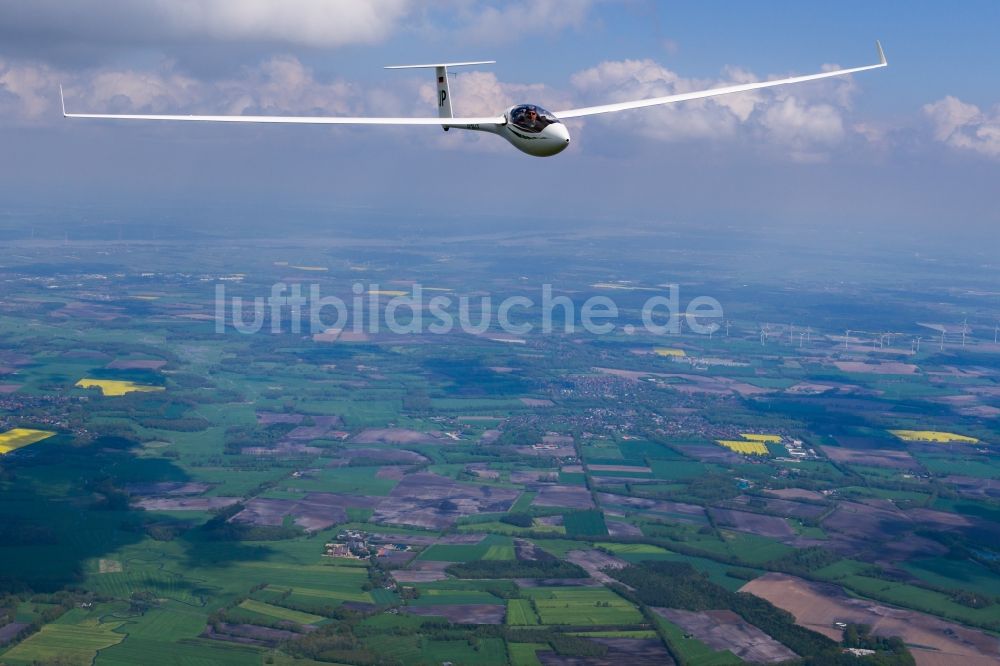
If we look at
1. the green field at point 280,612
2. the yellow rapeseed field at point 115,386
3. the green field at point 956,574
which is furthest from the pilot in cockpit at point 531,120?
the yellow rapeseed field at point 115,386

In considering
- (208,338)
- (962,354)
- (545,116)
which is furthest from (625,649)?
(962,354)

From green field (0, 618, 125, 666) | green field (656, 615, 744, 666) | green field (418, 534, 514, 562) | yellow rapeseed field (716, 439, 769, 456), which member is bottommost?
green field (656, 615, 744, 666)

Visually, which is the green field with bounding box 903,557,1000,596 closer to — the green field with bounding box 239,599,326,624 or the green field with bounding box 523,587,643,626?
the green field with bounding box 523,587,643,626

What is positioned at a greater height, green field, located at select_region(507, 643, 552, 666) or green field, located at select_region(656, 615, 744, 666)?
green field, located at select_region(507, 643, 552, 666)

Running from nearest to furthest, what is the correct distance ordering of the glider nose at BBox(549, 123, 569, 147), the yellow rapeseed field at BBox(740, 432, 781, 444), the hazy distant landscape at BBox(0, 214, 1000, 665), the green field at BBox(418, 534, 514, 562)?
the glider nose at BBox(549, 123, 569, 147)
the hazy distant landscape at BBox(0, 214, 1000, 665)
the green field at BBox(418, 534, 514, 562)
the yellow rapeseed field at BBox(740, 432, 781, 444)

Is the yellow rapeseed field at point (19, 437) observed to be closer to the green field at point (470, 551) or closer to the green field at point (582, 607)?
the green field at point (470, 551)

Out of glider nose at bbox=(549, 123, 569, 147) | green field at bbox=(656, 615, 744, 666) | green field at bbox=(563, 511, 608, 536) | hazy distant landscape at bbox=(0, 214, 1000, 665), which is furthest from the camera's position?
green field at bbox=(563, 511, 608, 536)

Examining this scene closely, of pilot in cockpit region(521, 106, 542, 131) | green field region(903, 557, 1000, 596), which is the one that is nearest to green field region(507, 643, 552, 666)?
green field region(903, 557, 1000, 596)

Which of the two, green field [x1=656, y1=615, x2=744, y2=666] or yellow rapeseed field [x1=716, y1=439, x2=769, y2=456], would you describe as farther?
yellow rapeseed field [x1=716, y1=439, x2=769, y2=456]
